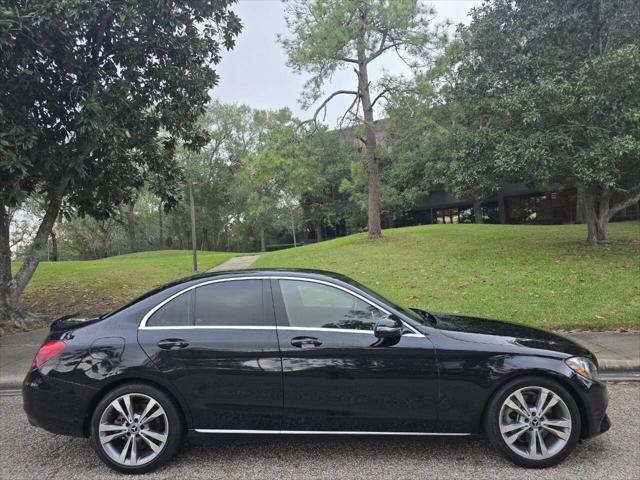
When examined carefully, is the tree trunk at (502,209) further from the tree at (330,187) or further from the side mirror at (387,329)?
the side mirror at (387,329)

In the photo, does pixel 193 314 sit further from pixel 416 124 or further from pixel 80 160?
pixel 416 124

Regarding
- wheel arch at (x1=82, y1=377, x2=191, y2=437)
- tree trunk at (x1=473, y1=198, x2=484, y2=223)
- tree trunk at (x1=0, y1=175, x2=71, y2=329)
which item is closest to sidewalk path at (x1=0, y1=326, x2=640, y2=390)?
tree trunk at (x1=0, y1=175, x2=71, y2=329)

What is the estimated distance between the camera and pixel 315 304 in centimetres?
383

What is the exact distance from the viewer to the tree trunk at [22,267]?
9.26m

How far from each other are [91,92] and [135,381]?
6.54 m

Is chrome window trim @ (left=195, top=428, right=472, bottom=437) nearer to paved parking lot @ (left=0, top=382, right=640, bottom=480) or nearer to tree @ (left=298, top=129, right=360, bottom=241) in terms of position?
paved parking lot @ (left=0, top=382, right=640, bottom=480)

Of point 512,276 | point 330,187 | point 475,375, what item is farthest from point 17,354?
point 330,187

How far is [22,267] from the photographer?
31.1 feet

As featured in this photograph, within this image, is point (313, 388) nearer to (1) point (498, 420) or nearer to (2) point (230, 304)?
(2) point (230, 304)

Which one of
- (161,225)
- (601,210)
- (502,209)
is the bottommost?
(601,210)

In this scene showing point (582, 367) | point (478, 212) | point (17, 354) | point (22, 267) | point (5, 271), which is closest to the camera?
point (582, 367)

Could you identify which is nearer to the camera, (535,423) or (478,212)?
(535,423)

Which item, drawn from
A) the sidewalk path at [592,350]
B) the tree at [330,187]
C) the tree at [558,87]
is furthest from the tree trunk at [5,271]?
the tree at [330,187]

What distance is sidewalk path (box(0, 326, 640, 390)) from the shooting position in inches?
226
